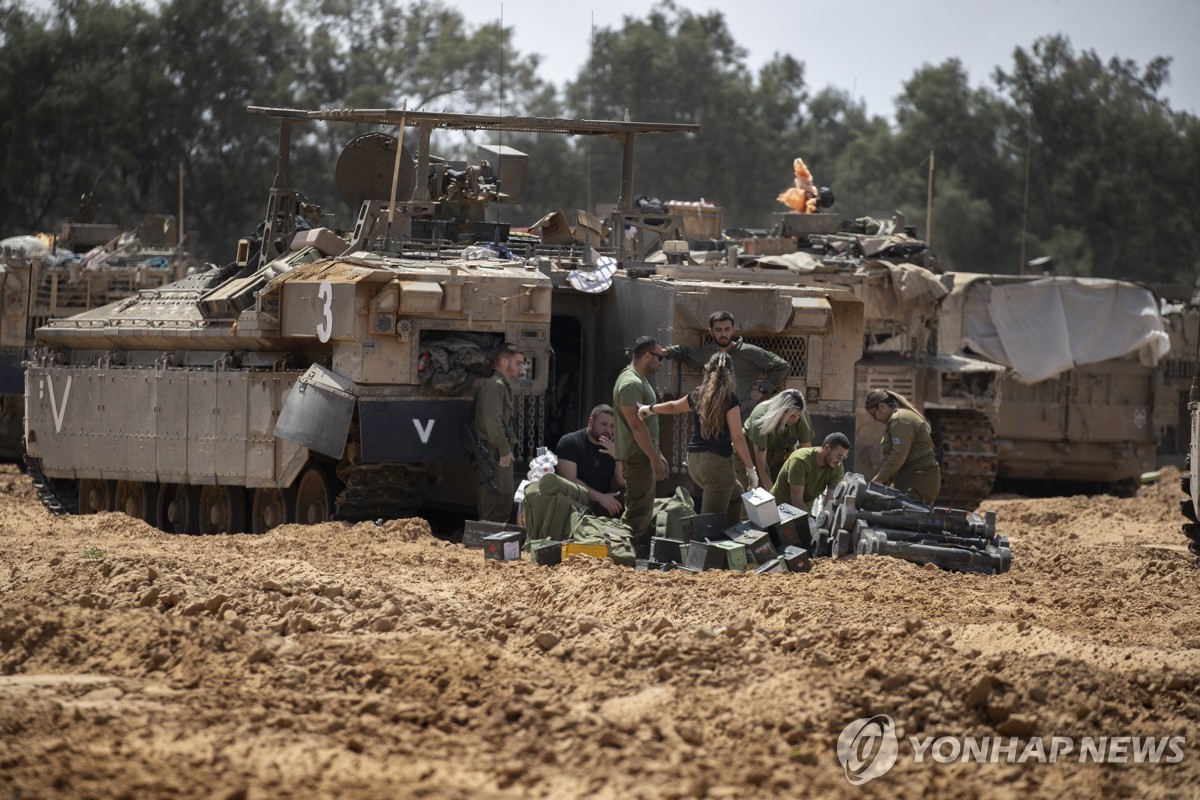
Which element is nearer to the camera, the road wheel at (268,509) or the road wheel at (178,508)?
the road wheel at (268,509)

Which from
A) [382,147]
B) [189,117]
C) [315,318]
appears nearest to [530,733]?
[315,318]

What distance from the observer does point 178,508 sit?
15.3m

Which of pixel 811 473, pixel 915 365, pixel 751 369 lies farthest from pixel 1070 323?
pixel 811 473

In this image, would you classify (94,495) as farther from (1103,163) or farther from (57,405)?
(1103,163)

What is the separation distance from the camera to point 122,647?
7082mm

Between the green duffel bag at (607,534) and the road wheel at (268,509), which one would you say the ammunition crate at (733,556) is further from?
the road wheel at (268,509)

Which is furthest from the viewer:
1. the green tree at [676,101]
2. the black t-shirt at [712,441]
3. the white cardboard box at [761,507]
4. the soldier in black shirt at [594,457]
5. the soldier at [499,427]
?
the green tree at [676,101]

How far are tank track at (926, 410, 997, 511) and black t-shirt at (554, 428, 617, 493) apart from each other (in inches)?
224

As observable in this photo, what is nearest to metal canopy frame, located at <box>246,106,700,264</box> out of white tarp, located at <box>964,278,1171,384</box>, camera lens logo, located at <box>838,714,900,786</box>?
white tarp, located at <box>964,278,1171,384</box>

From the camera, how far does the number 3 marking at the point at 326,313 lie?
1220 centimetres

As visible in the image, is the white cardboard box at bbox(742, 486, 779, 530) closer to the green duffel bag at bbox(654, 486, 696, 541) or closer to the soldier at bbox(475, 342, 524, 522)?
the green duffel bag at bbox(654, 486, 696, 541)

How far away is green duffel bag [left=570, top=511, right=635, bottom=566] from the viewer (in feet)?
34.3

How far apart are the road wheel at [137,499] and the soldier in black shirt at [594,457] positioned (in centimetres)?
547

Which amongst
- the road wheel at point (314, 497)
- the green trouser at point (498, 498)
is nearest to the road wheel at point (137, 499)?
the road wheel at point (314, 497)
